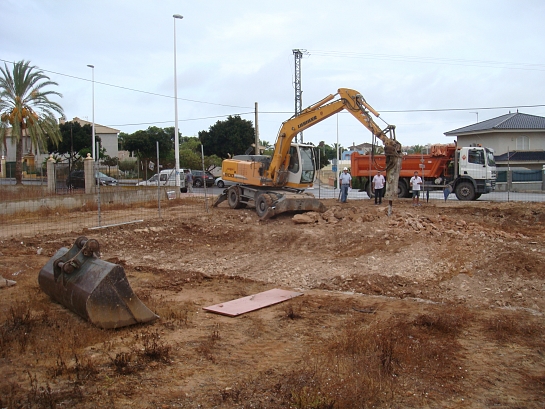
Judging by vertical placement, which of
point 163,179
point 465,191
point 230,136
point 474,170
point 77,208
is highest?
point 230,136

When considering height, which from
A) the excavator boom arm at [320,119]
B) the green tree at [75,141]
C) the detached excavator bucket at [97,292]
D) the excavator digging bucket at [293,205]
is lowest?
the detached excavator bucket at [97,292]

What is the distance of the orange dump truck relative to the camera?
23.6 meters

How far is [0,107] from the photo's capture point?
2945 cm

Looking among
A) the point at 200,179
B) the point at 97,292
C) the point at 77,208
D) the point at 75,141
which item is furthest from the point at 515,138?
the point at 97,292

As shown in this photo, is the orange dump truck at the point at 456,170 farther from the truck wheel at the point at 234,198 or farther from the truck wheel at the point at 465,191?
the truck wheel at the point at 234,198

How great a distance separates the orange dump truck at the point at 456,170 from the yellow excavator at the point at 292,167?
22.1ft

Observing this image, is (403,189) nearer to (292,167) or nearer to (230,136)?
(292,167)

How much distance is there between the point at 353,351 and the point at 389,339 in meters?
0.58

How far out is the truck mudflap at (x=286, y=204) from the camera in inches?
634

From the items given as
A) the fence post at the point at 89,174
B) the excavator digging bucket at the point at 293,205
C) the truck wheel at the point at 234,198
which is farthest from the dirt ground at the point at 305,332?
the fence post at the point at 89,174

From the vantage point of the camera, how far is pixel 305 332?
6.28 meters

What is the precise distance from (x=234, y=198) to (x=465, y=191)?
36.9ft

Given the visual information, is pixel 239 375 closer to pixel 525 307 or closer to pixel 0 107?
pixel 525 307

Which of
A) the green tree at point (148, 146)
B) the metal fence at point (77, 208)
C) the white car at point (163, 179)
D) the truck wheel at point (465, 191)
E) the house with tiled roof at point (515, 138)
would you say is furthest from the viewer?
the green tree at point (148, 146)
